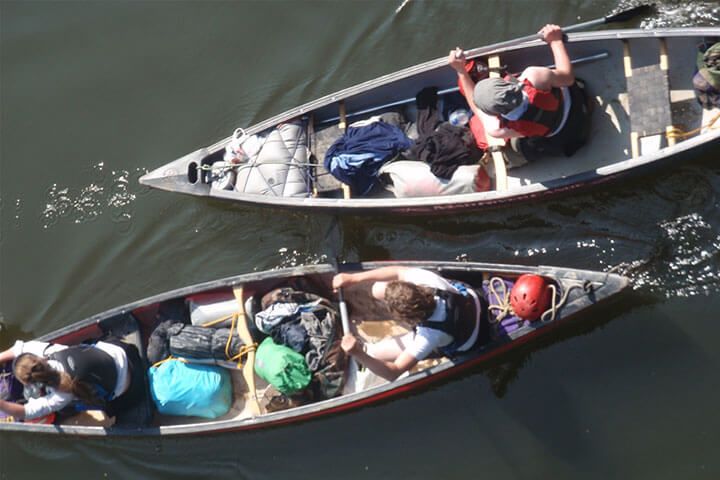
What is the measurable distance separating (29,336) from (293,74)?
4.56 metres

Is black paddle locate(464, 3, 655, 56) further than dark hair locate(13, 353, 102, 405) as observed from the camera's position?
Yes

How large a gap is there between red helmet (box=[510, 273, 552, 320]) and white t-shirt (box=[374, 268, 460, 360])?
55 cm

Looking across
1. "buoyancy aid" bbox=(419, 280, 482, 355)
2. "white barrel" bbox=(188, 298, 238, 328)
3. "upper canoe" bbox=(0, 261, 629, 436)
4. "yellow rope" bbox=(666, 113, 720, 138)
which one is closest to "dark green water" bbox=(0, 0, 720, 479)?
"upper canoe" bbox=(0, 261, 629, 436)

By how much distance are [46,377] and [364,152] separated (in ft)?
12.3

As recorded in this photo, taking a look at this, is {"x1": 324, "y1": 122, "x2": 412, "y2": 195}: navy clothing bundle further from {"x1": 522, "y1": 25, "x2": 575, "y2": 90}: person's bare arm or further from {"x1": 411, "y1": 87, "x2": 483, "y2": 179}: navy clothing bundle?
{"x1": 522, "y1": 25, "x2": 575, "y2": 90}: person's bare arm

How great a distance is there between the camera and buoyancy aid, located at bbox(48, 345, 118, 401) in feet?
26.7

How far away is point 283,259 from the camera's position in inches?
391

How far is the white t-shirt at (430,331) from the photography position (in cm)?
739

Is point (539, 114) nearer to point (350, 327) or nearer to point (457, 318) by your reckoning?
point (457, 318)

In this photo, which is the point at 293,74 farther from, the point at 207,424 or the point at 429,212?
the point at 207,424

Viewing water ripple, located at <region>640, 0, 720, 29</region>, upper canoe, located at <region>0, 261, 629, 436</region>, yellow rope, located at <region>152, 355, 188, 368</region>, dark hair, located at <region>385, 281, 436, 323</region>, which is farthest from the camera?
water ripple, located at <region>640, 0, 720, 29</region>

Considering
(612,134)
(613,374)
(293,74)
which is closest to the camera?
(612,134)

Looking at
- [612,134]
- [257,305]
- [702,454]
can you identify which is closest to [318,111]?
[257,305]

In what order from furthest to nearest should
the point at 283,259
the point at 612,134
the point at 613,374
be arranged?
1. the point at 283,259
2. the point at 613,374
3. the point at 612,134
